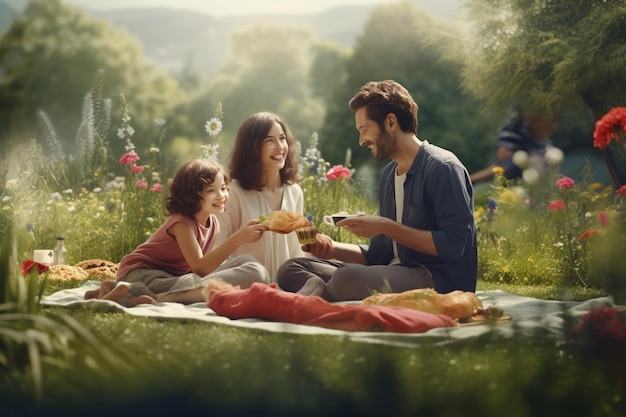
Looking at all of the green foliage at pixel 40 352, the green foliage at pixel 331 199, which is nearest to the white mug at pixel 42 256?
the green foliage at pixel 331 199

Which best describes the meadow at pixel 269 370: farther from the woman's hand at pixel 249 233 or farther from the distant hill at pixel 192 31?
the distant hill at pixel 192 31

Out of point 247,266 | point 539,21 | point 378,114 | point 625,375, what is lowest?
point 625,375

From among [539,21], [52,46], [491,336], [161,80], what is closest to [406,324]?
[491,336]

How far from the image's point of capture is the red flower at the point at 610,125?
566 cm

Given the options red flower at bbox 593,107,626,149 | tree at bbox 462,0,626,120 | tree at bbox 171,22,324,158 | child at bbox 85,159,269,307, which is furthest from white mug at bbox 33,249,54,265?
tree at bbox 171,22,324,158

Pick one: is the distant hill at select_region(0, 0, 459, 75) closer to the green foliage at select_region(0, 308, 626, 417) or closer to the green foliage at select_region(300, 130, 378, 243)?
the green foliage at select_region(300, 130, 378, 243)

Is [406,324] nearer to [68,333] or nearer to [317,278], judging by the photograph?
[317,278]

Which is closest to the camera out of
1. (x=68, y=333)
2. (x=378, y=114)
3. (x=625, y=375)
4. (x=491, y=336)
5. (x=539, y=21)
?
(x=68, y=333)

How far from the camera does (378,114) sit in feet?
15.9

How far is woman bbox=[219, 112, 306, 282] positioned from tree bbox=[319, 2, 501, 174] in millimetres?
11637

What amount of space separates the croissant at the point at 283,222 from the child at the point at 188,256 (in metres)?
0.06

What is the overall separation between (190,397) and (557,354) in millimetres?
1638

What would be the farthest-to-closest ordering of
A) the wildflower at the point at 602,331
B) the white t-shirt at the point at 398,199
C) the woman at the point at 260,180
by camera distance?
the woman at the point at 260,180 → the white t-shirt at the point at 398,199 → the wildflower at the point at 602,331

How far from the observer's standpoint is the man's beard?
4.87 metres
